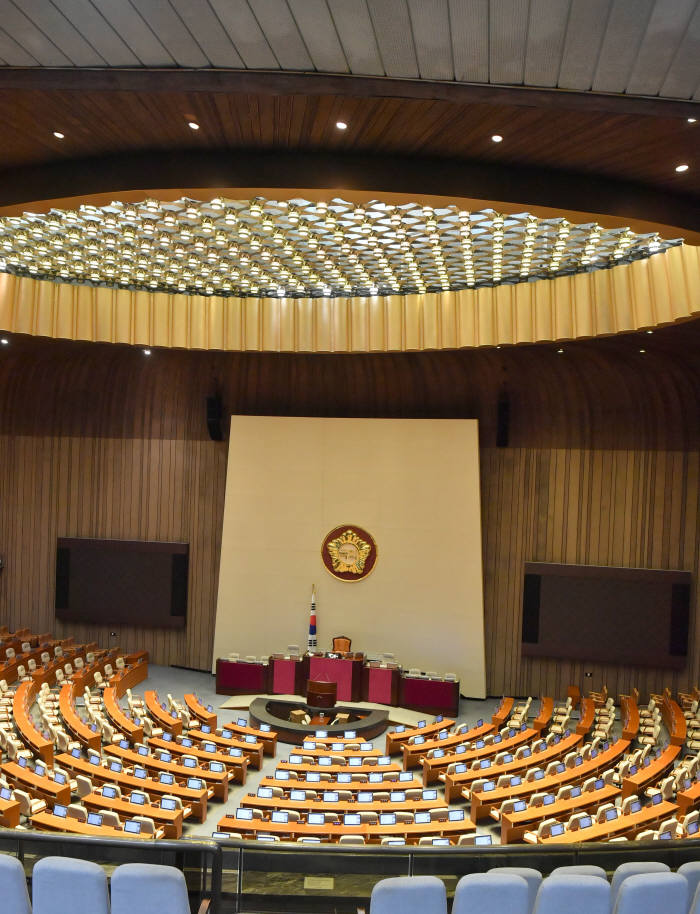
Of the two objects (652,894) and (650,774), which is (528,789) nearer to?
(650,774)

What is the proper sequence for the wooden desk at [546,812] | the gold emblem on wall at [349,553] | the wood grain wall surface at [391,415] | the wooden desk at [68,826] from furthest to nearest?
the gold emblem on wall at [349,553], the wood grain wall surface at [391,415], the wooden desk at [546,812], the wooden desk at [68,826]

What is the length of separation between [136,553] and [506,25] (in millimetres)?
17782

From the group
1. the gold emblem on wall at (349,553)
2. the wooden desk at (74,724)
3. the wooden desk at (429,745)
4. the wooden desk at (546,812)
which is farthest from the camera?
the gold emblem on wall at (349,553)

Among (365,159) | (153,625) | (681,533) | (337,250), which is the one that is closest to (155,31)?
(365,159)

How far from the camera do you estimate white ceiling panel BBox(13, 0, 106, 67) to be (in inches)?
165

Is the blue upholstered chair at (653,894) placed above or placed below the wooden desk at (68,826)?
above

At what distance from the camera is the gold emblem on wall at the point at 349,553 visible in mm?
19000

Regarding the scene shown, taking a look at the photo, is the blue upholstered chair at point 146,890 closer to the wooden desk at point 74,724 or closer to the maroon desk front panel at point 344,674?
the wooden desk at point 74,724

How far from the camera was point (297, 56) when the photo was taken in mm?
4637

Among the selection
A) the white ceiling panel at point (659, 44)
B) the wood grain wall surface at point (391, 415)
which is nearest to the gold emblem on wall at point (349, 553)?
the wood grain wall surface at point (391, 415)

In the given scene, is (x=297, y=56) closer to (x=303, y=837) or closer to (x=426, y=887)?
(x=426, y=887)

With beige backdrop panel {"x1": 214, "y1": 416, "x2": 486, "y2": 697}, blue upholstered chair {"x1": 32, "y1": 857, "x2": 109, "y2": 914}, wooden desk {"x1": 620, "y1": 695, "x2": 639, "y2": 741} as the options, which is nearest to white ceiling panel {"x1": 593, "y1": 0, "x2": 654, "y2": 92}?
blue upholstered chair {"x1": 32, "y1": 857, "x2": 109, "y2": 914}

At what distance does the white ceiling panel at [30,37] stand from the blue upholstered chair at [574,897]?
4.83m

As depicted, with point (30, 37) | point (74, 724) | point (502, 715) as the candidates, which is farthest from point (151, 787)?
point (30, 37)
